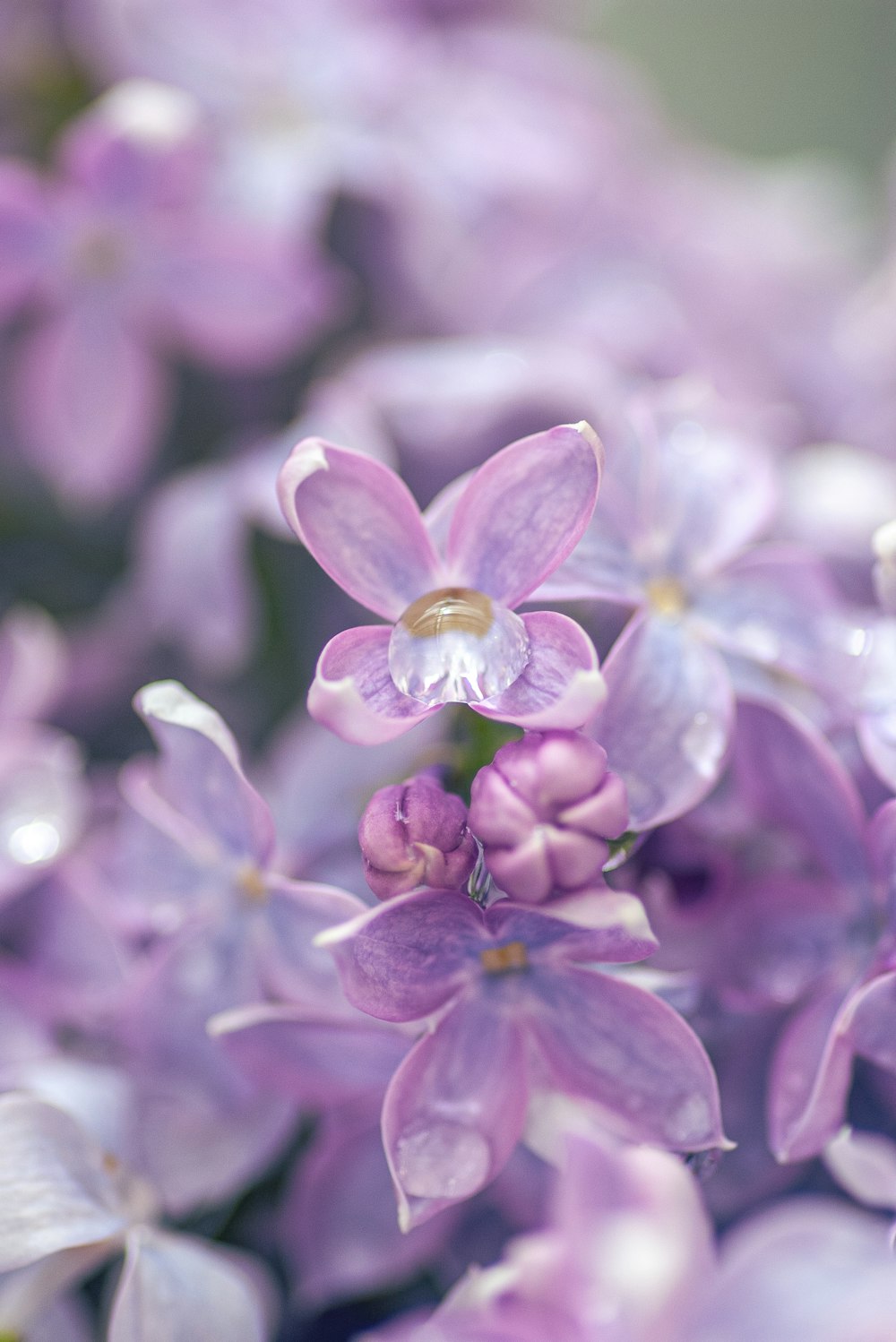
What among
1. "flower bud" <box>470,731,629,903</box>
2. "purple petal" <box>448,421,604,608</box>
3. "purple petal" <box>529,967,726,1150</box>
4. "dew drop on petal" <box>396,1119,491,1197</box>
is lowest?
"dew drop on petal" <box>396,1119,491,1197</box>

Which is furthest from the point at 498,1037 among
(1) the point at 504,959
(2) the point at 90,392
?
(2) the point at 90,392

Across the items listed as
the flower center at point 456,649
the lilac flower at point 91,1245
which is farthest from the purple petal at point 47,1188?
the flower center at point 456,649

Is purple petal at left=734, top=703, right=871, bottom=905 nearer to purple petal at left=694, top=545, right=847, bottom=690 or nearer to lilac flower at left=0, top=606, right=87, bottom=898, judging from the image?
purple petal at left=694, top=545, right=847, bottom=690

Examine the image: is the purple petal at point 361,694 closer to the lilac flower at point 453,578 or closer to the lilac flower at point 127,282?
the lilac flower at point 453,578

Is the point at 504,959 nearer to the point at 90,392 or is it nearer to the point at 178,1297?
the point at 178,1297

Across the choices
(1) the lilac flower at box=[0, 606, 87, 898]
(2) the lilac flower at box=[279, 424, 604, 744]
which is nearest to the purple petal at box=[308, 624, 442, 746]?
(2) the lilac flower at box=[279, 424, 604, 744]

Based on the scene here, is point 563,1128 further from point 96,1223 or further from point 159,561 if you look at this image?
point 159,561
